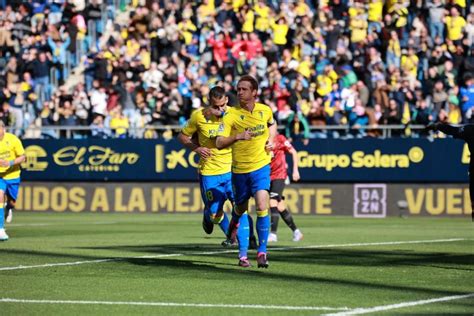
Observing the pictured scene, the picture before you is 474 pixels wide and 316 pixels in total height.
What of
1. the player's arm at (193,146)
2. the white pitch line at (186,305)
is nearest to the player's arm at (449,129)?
the player's arm at (193,146)

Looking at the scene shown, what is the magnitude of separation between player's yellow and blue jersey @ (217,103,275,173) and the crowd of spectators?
16.1 meters

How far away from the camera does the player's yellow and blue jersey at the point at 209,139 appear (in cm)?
1684

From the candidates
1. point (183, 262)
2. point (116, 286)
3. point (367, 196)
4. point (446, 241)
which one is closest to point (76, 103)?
point (367, 196)

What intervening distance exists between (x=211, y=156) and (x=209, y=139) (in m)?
0.42

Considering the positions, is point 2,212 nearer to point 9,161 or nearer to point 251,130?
point 9,161

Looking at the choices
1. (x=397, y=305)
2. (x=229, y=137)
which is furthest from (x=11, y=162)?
(x=397, y=305)

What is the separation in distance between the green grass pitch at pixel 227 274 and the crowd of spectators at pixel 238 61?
819cm

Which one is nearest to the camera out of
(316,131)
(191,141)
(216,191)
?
(191,141)

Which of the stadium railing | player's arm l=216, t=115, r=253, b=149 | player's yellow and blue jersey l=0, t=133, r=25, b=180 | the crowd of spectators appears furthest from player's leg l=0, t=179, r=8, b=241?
the stadium railing

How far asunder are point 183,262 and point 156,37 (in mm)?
20457

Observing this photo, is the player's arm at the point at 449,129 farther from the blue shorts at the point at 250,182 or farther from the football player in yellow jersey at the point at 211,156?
the football player in yellow jersey at the point at 211,156

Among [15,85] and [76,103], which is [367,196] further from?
[15,85]

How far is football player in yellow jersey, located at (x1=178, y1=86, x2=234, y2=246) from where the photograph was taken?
16594 mm

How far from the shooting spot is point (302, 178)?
108 feet
